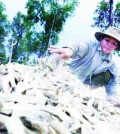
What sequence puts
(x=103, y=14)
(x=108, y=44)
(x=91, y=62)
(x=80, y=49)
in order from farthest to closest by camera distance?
(x=103, y=14) < (x=91, y=62) < (x=80, y=49) < (x=108, y=44)

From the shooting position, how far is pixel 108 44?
5.84 meters

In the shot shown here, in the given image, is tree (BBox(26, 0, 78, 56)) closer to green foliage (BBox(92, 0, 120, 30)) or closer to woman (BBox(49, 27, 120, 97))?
green foliage (BBox(92, 0, 120, 30))

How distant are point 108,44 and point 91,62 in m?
0.58

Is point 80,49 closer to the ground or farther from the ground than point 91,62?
farther from the ground

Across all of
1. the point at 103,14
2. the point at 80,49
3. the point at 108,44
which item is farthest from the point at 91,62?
the point at 103,14

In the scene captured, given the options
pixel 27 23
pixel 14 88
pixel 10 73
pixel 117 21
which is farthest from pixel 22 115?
pixel 27 23

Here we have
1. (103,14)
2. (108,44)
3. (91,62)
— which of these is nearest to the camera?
(108,44)

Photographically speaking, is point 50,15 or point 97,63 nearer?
point 97,63

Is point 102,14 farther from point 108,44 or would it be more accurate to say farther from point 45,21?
point 108,44

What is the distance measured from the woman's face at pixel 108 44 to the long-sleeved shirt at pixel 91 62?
8.9 inches

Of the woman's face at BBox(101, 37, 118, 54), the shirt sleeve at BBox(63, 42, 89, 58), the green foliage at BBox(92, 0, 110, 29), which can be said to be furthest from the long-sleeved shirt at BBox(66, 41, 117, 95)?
the green foliage at BBox(92, 0, 110, 29)

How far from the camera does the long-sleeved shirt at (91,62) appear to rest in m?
6.14

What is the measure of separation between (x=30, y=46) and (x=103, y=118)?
38.0 m

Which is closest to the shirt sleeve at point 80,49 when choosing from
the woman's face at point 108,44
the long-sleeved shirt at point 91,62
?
the long-sleeved shirt at point 91,62
